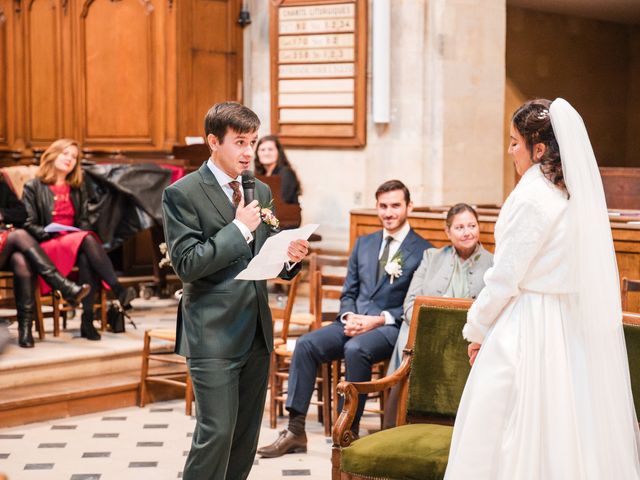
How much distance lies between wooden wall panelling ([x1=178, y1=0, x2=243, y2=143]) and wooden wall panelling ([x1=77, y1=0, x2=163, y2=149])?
10.1 inches

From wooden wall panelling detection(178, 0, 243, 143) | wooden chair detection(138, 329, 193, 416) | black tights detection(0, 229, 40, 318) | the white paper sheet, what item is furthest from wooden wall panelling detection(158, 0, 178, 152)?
the white paper sheet

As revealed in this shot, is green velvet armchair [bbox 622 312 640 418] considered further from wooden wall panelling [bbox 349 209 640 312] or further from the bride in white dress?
wooden wall panelling [bbox 349 209 640 312]

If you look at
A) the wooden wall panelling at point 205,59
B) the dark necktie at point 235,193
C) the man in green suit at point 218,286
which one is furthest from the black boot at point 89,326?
the dark necktie at point 235,193

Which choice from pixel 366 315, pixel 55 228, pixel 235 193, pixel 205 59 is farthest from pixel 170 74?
pixel 235 193

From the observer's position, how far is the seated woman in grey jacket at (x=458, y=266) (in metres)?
5.30

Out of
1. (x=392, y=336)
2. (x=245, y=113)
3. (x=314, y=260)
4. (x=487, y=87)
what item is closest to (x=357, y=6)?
(x=487, y=87)

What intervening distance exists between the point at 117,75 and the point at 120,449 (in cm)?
506

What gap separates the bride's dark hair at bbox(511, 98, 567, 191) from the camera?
9.92ft

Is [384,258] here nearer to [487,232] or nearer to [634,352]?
[487,232]

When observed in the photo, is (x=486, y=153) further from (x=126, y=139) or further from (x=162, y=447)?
(x=162, y=447)

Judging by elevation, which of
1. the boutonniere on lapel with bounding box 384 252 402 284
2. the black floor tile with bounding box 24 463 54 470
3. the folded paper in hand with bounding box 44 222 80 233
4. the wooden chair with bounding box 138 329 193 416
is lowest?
the black floor tile with bounding box 24 463 54 470

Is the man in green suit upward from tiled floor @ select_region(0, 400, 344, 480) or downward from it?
upward

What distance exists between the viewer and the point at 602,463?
3029 mm

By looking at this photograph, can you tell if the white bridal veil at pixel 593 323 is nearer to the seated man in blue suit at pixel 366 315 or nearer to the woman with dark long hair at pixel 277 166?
the seated man in blue suit at pixel 366 315
